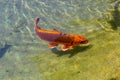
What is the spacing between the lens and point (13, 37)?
29.8 ft

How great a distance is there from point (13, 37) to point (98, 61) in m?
3.84

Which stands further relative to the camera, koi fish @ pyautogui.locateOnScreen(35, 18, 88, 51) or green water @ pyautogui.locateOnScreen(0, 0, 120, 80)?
koi fish @ pyautogui.locateOnScreen(35, 18, 88, 51)

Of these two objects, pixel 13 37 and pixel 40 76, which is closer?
pixel 40 76

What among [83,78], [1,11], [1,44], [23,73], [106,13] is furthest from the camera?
[1,11]

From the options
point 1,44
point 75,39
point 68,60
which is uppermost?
point 75,39

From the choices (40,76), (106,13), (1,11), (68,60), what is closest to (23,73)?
(40,76)

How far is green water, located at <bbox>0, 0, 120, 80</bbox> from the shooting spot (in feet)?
20.0

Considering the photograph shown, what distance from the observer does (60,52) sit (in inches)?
290

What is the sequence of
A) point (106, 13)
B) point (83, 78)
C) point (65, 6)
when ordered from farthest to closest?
point (65, 6) → point (106, 13) → point (83, 78)

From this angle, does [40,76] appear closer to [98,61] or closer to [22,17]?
[98,61]

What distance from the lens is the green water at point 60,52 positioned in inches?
240

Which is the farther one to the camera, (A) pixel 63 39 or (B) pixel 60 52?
(B) pixel 60 52

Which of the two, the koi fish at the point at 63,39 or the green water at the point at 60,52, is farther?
the koi fish at the point at 63,39

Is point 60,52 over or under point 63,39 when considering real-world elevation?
under
